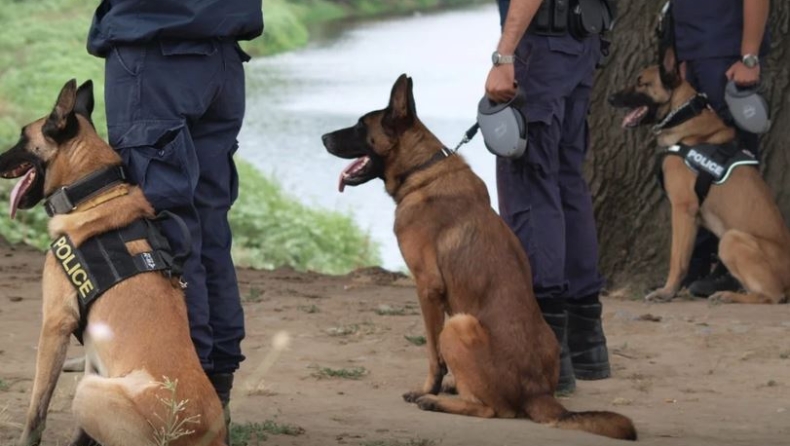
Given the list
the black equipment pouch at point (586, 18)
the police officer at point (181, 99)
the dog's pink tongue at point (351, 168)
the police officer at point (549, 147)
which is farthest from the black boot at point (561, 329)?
the police officer at point (181, 99)

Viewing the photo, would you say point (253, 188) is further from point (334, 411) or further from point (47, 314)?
point (47, 314)

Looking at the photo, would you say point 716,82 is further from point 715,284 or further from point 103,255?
point 103,255

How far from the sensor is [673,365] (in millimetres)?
6305

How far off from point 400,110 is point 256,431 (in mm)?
1588

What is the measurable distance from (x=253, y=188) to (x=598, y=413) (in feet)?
33.4

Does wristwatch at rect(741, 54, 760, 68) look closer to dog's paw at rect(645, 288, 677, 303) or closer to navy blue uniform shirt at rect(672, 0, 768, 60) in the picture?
navy blue uniform shirt at rect(672, 0, 768, 60)

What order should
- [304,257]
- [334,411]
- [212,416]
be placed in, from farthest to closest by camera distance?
[304,257] < [334,411] < [212,416]

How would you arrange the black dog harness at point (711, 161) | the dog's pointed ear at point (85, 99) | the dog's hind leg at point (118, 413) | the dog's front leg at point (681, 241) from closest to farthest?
the dog's hind leg at point (118, 413)
the dog's pointed ear at point (85, 99)
the black dog harness at point (711, 161)
the dog's front leg at point (681, 241)

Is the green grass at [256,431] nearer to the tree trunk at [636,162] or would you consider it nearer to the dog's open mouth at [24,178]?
the dog's open mouth at [24,178]

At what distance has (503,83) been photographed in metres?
5.48

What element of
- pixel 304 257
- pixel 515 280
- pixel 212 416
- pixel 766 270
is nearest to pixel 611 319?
pixel 766 270

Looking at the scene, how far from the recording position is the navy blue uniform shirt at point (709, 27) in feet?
26.7

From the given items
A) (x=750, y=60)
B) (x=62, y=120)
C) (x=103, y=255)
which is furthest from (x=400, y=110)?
(x=750, y=60)

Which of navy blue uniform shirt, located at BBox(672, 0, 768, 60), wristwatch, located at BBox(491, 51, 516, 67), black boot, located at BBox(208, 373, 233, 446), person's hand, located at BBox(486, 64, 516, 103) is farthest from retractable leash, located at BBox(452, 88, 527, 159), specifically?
navy blue uniform shirt, located at BBox(672, 0, 768, 60)
